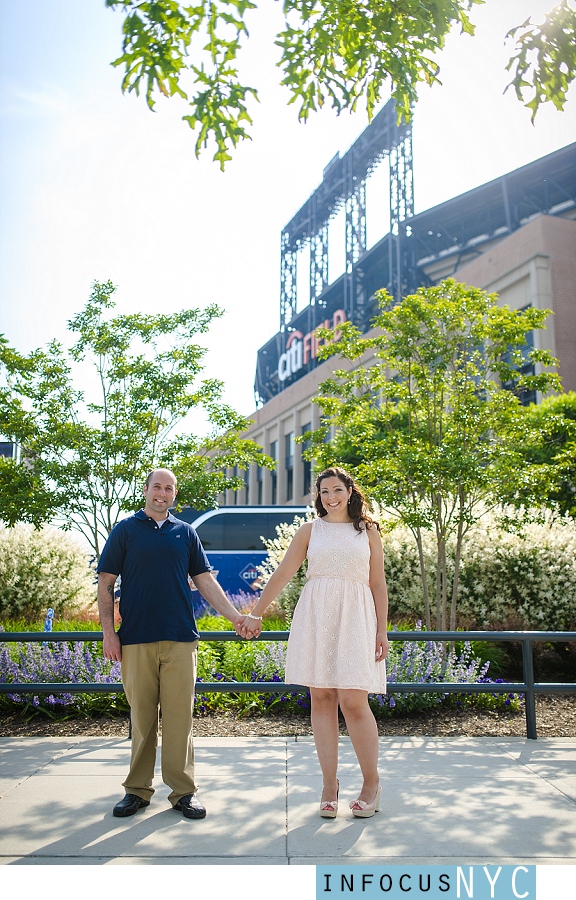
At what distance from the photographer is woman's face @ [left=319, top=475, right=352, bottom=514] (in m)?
4.53

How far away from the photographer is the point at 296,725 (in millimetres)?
6992

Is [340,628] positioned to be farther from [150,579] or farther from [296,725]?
[296,725]

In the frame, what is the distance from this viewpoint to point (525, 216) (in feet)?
149

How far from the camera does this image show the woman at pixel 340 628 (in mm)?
4285

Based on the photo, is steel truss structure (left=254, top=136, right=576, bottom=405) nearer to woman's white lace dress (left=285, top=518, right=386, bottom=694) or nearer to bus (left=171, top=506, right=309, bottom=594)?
bus (left=171, top=506, right=309, bottom=594)

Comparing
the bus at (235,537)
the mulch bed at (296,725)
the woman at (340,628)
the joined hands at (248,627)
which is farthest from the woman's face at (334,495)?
the bus at (235,537)

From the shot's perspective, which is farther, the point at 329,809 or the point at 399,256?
the point at 399,256

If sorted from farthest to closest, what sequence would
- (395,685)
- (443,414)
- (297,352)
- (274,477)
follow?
1. (297,352)
2. (274,477)
3. (443,414)
4. (395,685)

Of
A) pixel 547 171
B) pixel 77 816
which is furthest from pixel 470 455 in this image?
pixel 547 171

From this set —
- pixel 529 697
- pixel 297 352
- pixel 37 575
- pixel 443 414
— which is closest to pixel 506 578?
pixel 443 414

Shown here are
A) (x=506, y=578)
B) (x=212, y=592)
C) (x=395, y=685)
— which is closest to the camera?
(x=212, y=592)

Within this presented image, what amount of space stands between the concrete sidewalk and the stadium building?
23494 mm

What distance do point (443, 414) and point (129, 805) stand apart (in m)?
6.41

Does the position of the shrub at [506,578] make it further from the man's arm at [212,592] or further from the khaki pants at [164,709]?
the khaki pants at [164,709]
